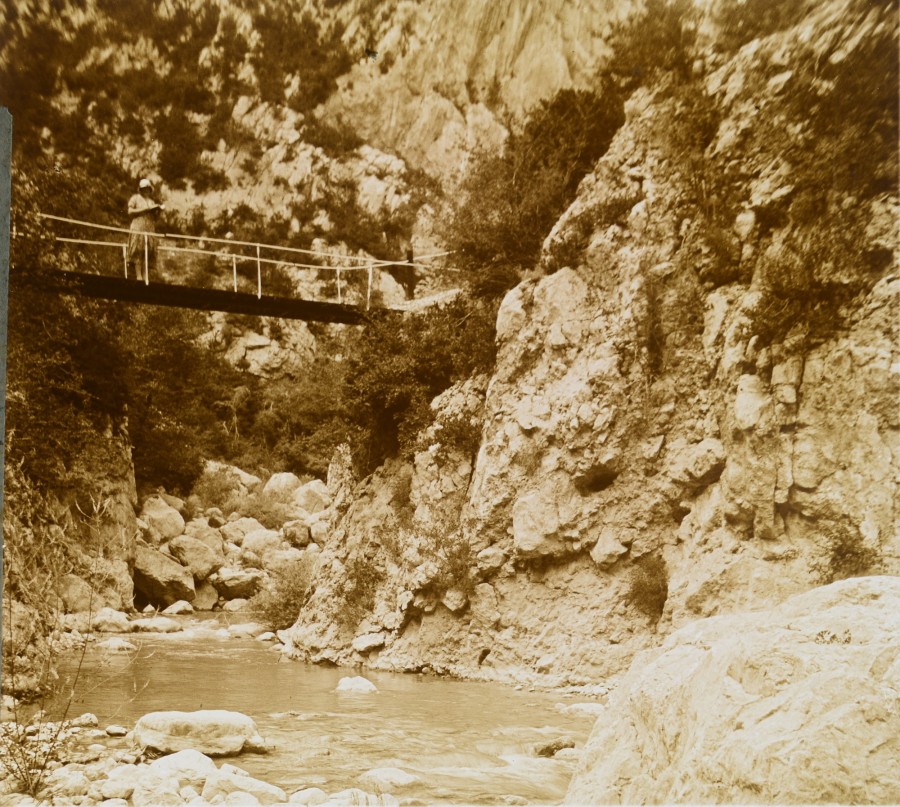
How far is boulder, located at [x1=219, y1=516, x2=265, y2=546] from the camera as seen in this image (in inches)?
315

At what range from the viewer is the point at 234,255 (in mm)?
6449

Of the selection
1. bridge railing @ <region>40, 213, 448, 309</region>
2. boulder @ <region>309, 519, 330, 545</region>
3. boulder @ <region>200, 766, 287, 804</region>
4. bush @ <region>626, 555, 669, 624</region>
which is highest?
bridge railing @ <region>40, 213, 448, 309</region>

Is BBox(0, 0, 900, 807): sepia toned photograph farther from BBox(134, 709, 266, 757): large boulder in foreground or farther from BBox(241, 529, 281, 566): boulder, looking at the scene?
BBox(241, 529, 281, 566): boulder

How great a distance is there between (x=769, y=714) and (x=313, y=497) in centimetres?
631

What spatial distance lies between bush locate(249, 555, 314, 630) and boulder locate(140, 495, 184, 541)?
3.72 feet

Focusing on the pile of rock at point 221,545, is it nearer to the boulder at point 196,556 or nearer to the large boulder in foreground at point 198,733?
the boulder at point 196,556

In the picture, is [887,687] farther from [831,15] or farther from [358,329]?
[358,329]

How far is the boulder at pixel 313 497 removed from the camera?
812cm

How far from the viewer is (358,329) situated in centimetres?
743

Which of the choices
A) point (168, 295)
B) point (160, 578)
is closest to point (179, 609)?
point (160, 578)

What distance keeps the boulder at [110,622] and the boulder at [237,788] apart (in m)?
2.44

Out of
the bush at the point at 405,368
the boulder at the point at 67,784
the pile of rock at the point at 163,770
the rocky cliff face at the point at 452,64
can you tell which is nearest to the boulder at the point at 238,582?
the bush at the point at 405,368

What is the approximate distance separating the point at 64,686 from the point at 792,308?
17.1 ft

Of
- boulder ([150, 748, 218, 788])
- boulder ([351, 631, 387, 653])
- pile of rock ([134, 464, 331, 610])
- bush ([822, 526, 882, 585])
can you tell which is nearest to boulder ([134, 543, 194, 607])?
pile of rock ([134, 464, 331, 610])
